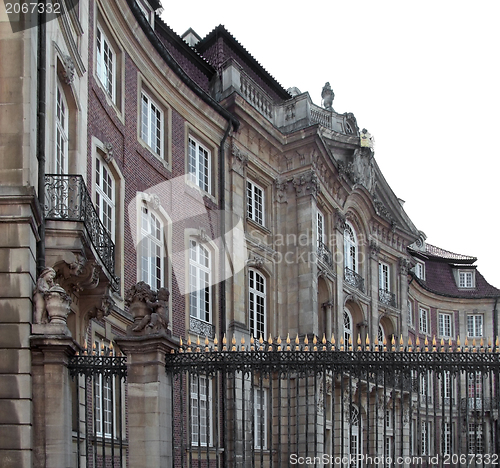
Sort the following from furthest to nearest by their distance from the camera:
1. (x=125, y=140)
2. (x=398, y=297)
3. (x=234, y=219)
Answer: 1. (x=398, y=297)
2. (x=234, y=219)
3. (x=125, y=140)

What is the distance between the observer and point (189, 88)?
2219 cm

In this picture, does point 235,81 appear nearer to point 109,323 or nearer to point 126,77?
point 126,77

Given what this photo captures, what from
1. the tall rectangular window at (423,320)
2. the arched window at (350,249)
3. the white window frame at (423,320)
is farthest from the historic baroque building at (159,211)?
the tall rectangular window at (423,320)

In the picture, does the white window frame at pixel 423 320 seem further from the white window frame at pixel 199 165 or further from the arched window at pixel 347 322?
the white window frame at pixel 199 165

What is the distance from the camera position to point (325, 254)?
2892 centimetres

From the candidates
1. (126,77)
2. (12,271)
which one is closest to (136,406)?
(12,271)

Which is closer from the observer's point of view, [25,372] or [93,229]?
[25,372]

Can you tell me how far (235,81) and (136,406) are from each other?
16.4 meters

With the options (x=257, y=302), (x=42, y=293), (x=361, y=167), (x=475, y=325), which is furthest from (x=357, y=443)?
(x=475, y=325)

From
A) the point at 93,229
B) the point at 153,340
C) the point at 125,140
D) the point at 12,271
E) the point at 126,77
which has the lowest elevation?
the point at 153,340

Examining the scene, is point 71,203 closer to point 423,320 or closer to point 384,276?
point 384,276

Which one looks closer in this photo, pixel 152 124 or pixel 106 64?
pixel 106 64

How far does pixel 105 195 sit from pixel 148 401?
7.76 m

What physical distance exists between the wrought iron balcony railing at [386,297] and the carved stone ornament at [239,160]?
1273cm
